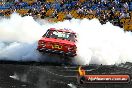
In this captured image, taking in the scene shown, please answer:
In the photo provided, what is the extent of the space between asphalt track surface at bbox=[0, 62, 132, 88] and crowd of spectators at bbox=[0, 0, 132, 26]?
955 centimetres

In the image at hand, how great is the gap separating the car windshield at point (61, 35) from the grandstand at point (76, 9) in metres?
9.02

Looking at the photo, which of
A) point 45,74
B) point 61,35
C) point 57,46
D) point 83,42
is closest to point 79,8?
point 83,42

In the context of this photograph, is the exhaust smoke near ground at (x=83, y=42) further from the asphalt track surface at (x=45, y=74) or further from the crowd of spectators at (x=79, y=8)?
the crowd of spectators at (x=79, y=8)

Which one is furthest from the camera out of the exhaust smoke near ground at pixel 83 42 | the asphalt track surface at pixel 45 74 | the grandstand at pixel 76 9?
the grandstand at pixel 76 9

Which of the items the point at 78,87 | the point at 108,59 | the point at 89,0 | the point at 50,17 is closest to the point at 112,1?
the point at 89,0

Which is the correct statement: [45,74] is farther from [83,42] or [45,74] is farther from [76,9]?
[76,9]

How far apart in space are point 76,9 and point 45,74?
16184 millimetres

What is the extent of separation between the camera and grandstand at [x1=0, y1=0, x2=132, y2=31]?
28.1 metres

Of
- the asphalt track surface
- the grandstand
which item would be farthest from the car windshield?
the grandstand

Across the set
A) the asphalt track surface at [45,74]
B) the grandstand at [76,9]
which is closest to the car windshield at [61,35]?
the asphalt track surface at [45,74]

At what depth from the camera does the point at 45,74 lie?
606 inches

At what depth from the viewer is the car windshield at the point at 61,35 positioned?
62.4 ft

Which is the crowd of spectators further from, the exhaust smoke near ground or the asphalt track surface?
the asphalt track surface

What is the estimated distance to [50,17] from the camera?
3109 cm
